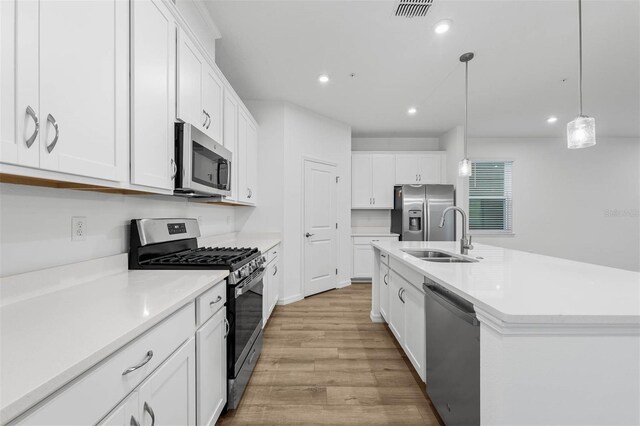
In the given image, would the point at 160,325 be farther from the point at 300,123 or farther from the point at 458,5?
the point at 300,123

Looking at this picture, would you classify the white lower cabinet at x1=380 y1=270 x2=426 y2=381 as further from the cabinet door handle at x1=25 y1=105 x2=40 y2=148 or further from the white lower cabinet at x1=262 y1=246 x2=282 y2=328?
the cabinet door handle at x1=25 y1=105 x2=40 y2=148

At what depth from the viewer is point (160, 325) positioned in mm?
996

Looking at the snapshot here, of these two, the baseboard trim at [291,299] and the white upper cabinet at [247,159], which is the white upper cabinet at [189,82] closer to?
the white upper cabinet at [247,159]

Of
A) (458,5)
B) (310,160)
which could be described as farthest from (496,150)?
(458,5)

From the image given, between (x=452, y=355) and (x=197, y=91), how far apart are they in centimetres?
219

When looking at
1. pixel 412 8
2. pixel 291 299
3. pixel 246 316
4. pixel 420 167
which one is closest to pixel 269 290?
pixel 291 299

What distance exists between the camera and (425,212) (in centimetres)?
488

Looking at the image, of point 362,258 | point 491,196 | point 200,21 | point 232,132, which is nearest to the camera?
point 200,21

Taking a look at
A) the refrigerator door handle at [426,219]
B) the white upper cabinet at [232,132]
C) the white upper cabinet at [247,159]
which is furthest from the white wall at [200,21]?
the refrigerator door handle at [426,219]

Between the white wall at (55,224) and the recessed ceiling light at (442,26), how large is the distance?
8.56ft

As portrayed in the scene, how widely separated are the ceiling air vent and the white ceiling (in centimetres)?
7

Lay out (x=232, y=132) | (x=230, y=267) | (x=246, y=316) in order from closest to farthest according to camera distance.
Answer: (x=230, y=267)
(x=246, y=316)
(x=232, y=132)

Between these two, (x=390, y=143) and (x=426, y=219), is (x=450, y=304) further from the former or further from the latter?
(x=390, y=143)

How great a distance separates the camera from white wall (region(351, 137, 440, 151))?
577 centimetres
